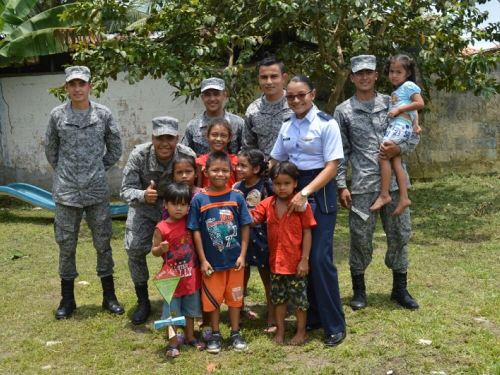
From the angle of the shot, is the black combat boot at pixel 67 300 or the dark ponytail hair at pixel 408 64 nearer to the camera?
the dark ponytail hair at pixel 408 64

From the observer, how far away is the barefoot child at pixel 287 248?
12.3ft

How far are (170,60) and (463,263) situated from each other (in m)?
4.31

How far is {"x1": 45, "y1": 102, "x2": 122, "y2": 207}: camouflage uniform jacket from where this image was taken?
4426 mm

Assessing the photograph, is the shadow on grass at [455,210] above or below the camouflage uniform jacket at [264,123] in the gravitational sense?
below

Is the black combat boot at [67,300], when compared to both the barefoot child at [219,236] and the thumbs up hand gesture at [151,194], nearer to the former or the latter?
the thumbs up hand gesture at [151,194]

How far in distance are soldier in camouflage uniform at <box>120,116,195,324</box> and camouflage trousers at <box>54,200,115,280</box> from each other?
0.30 metres

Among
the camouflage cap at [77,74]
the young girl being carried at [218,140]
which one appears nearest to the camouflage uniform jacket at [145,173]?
the young girl being carried at [218,140]

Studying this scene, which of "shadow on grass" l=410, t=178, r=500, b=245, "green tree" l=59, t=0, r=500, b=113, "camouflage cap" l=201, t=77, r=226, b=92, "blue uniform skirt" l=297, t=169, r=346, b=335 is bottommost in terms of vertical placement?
"shadow on grass" l=410, t=178, r=500, b=245

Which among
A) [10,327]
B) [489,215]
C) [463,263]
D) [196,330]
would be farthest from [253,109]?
[489,215]

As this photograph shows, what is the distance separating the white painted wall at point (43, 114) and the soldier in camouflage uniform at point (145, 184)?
21.3 feet

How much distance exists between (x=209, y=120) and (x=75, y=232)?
55.9 inches

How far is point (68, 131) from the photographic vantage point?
175 inches

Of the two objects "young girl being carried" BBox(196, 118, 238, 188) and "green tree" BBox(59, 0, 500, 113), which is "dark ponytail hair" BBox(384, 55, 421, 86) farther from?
"green tree" BBox(59, 0, 500, 113)

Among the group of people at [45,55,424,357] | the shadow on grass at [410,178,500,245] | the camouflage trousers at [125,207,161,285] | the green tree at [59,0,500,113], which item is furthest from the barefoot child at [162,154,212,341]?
the shadow on grass at [410,178,500,245]
